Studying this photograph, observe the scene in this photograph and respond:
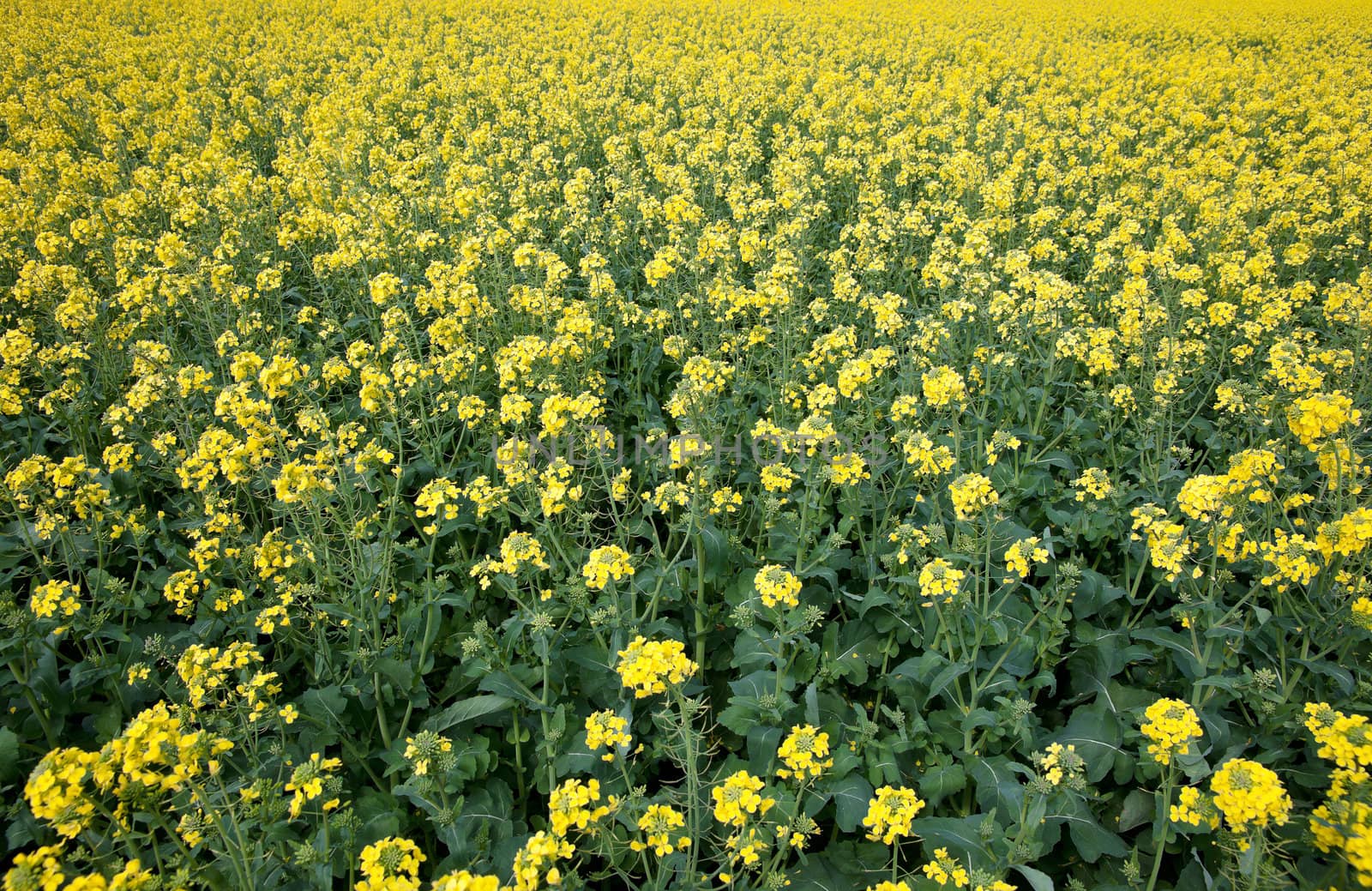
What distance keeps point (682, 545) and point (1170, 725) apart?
2.37 m

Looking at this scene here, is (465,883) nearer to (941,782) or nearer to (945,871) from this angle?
(945,871)

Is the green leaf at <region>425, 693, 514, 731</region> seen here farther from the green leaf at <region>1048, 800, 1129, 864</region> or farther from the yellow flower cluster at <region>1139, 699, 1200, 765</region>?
the yellow flower cluster at <region>1139, 699, 1200, 765</region>

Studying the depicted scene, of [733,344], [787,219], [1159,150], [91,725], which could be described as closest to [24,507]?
[91,725]

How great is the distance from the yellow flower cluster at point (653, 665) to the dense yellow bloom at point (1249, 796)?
185 centimetres

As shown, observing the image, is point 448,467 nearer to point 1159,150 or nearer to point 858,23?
point 1159,150

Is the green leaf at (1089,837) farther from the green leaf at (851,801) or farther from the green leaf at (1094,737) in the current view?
the green leaf at (851,801)

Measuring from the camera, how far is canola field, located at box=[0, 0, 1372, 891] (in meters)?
2.98

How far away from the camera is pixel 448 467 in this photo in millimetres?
5105

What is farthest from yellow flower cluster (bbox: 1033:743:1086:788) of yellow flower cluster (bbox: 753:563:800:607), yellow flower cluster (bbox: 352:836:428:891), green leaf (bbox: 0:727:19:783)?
green leaf (bbox: 0:727:19:783)

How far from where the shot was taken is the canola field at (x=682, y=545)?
298cm

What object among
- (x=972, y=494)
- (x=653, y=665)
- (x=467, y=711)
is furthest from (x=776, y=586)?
(x=467, y=711)

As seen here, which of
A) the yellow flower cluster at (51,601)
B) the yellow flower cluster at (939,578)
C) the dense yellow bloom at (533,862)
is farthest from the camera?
the yellow flower cluster at (51,601)

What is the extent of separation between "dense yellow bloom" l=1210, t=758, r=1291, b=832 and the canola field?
0.02 m

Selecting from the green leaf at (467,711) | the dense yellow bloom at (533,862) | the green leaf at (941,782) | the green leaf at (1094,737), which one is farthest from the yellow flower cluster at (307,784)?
the green leaf at (1094,737)
